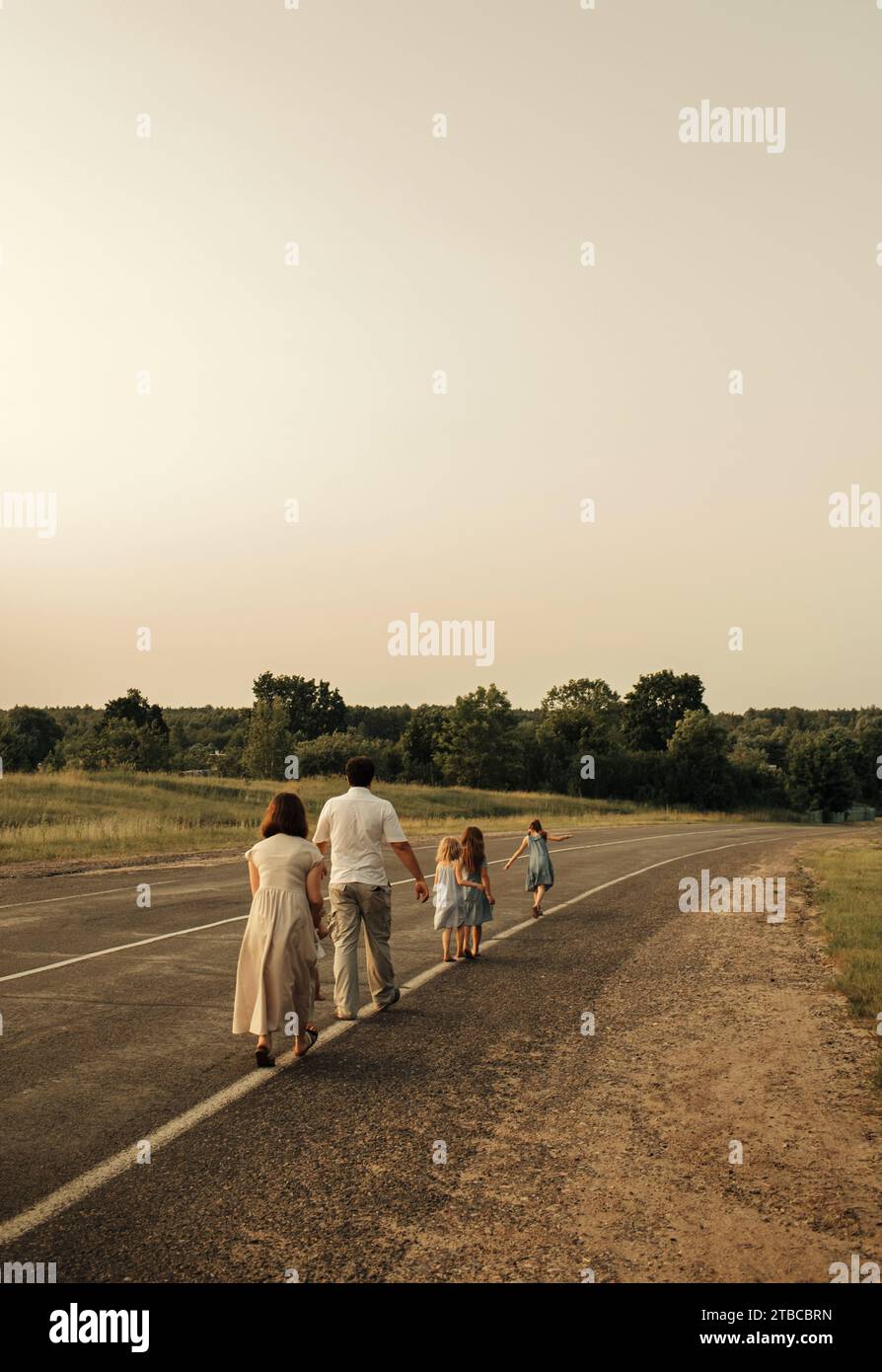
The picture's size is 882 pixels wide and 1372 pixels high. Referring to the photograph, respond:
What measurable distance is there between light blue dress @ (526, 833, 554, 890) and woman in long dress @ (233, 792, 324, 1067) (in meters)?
8.01

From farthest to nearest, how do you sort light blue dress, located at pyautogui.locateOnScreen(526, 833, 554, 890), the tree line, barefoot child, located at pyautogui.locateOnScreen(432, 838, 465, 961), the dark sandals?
1. the tree line
2. light blue dress, located at pyautogui.locateOnScreen(526, 833, 554, 890)
3. barefoot child, located at pyautogui.locateOnScreen(432, 838, 465, 961)
4. the dark sandals

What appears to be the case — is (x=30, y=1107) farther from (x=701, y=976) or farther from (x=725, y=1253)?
(x=701, y=976)

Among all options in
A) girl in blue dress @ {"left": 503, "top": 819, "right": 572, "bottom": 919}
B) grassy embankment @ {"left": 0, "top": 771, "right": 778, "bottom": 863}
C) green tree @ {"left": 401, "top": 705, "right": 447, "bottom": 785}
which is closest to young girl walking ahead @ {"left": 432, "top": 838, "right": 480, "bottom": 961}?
girl in blue dress @ {"left": 503, "top": 819, "right": 572, "bottom": 919}

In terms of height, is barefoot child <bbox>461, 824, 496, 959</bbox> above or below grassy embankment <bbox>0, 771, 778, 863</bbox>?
above

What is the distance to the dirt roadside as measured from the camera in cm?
452

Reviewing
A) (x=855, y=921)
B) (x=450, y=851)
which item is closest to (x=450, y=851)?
(x=450, y=851)

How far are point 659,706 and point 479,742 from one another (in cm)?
4186

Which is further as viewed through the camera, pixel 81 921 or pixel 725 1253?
pixel 81 921

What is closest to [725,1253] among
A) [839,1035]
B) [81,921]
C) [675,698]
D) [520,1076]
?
[520,1076]

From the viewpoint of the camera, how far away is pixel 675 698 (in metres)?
129

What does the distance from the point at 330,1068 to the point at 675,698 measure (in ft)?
410

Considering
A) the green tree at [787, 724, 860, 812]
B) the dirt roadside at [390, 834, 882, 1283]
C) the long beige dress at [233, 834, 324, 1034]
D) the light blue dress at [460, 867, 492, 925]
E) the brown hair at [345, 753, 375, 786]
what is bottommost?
the green tree at [787, 724, 860, 812]

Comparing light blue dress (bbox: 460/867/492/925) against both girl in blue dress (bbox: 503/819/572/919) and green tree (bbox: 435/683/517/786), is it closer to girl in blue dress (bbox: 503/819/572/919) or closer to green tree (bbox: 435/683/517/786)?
girl in blue dress (bbox: 503/819/572/919)

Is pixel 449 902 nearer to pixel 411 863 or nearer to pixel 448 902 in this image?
pixel 448 902
